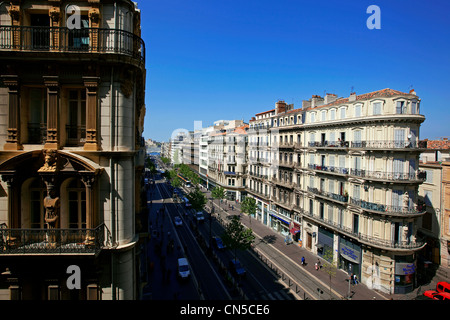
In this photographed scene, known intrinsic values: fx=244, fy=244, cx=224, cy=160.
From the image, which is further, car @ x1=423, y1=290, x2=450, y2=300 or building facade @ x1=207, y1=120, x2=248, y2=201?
building facade @ x1=207, y1=120, x2=248, y2=201

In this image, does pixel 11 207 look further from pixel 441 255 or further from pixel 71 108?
pixel 441 255

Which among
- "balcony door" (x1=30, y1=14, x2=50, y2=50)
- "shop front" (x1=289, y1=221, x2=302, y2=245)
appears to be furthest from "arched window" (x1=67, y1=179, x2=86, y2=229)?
"shop front" (x1=289, y1=221, x2=302, y2=245)

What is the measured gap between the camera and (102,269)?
11.7 m

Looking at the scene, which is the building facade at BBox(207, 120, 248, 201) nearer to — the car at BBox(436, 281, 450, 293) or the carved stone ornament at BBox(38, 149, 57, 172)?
the car at BBox(436, 281, 450, 293)

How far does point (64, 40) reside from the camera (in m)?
11.4

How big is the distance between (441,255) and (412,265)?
9.31 meters

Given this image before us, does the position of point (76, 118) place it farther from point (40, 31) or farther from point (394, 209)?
point (394, 209)

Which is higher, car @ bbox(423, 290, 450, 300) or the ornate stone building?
the ornate stone building

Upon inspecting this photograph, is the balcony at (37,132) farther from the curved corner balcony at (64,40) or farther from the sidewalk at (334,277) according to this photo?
the sidewalk at (334,277)

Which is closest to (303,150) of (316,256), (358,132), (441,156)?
(358,132)

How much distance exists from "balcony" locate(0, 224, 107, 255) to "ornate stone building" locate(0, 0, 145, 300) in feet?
0.14

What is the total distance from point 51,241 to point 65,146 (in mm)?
4416

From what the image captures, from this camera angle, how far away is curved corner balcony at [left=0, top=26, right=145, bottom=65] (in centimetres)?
1122

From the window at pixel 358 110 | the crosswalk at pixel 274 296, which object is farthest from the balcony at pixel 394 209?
the crosswalk at pixel 274 296
